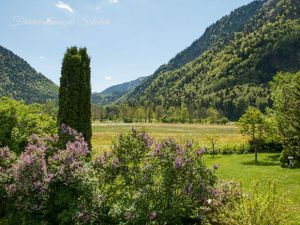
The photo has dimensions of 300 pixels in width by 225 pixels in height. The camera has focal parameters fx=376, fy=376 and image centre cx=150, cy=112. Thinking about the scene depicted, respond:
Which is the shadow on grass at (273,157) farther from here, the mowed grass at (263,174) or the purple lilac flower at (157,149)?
the purple lilac flower at (157,149)

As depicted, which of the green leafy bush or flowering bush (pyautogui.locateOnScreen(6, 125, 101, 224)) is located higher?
the green leafy bush

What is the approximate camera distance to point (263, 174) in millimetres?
35938

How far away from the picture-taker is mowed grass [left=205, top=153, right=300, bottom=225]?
2816 centimetres

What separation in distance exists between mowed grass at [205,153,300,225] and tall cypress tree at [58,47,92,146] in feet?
39.9

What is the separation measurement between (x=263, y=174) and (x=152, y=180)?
70.1ft

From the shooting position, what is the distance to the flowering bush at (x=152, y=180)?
17.2 meters

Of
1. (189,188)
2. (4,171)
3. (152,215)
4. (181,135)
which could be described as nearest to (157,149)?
(189,188)

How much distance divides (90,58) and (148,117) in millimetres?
159942

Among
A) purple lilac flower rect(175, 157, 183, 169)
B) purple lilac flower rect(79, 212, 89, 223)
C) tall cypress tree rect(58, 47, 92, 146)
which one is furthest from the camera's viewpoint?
tall cypress tree rect(58, 47, 92, 146)

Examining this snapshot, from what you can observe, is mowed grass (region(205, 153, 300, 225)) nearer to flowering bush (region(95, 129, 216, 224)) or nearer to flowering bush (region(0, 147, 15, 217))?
flowering bush (region(95, 129, 216, 224))

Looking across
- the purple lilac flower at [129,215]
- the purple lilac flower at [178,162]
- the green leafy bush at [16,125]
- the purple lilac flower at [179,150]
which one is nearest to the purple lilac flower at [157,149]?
the purple lilac flower at [179,150]

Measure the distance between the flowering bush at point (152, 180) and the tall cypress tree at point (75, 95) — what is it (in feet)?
36.8

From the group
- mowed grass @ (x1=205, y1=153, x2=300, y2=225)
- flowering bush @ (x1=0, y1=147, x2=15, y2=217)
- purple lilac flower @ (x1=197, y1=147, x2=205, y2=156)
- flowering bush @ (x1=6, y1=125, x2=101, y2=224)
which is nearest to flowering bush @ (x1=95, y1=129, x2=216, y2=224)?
purple lilac flower @ (x1=197, y1=147, x2=205, y2=156)

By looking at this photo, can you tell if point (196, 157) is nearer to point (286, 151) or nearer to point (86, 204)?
point (86, 204)
